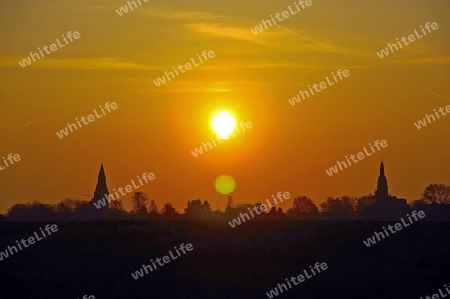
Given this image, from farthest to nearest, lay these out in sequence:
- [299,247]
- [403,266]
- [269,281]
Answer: [299,247] → [403,266] → [269,281]

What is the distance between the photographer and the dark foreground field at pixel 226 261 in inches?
1999

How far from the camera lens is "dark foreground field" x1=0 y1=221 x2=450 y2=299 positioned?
167 ft

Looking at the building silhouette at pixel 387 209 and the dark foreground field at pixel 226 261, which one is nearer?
the dark foreground field at pixel 226 261

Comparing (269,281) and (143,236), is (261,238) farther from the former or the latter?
(269,281)

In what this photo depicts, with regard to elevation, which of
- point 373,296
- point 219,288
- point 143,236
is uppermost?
point 143,236

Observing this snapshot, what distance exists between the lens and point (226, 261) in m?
63.1

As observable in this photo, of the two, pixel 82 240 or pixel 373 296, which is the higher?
pixel 82 240

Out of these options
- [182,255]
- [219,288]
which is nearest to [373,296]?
[219,288]

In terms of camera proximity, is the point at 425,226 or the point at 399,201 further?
the point at 399,201

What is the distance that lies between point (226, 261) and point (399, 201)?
129 metres

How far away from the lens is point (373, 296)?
49.3 meters

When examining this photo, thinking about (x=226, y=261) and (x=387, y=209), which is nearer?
(x=226, y=261)

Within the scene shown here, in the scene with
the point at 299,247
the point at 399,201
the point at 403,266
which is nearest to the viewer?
the point at 403,266

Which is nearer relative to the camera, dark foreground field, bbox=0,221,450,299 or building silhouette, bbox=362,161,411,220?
dark foreground field, bbox=0,221,450,299
